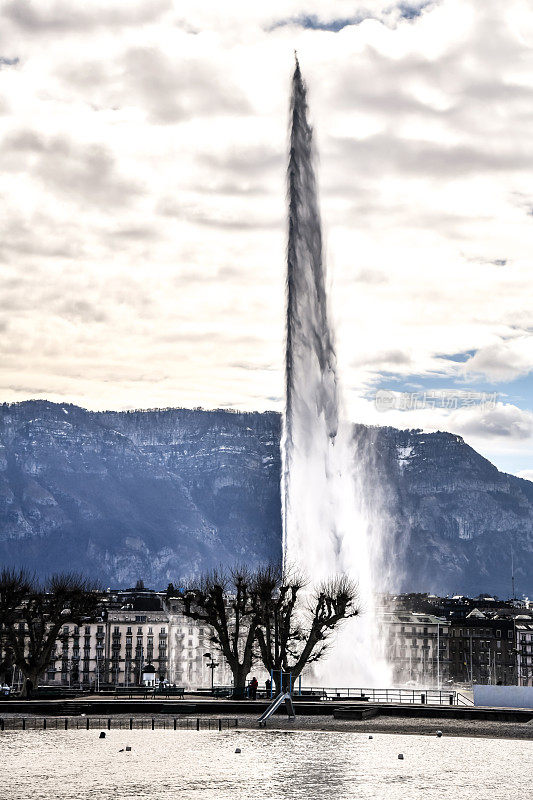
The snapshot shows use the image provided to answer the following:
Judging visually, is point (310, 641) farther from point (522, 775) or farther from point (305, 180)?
point (522, 775)

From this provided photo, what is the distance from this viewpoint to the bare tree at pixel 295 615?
96.2 m

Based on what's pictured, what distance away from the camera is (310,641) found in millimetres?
97688

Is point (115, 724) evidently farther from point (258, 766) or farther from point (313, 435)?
point (313, 435)

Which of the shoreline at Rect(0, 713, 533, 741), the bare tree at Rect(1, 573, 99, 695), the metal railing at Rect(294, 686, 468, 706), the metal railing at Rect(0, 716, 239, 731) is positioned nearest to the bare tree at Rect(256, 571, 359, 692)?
the metal railing at Rect(294, 686, 468, 706)

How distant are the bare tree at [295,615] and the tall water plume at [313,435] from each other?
2.43m

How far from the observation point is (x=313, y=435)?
106m

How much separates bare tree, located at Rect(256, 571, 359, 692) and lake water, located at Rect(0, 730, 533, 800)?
2477cm

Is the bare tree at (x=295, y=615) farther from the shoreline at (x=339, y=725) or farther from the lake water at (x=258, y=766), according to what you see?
the lake water at (x=258, y=766)

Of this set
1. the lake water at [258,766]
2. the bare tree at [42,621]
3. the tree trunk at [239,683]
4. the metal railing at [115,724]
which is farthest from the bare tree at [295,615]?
the lake water at [258,766]

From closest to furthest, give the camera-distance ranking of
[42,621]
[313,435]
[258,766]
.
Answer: [258,766], [313,435], [42,621]

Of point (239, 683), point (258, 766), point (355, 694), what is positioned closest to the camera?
point (258, 766)

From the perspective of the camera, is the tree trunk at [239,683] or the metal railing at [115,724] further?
the tree trunk at [239,683]

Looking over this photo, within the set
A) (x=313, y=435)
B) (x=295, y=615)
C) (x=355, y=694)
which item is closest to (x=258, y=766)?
(x=355, y=694)

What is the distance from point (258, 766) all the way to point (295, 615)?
179ft
